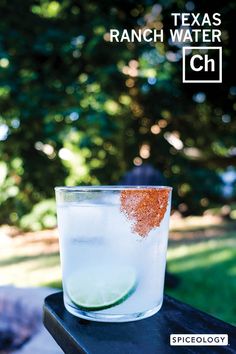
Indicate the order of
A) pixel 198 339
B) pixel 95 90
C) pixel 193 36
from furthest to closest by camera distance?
pixel 95 90, pixel 193 36, pixel 198 339

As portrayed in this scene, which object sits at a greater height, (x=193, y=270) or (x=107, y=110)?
(x=107, y=110)

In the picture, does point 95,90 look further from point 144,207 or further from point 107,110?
point 144,207

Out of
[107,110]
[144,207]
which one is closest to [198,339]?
[144,207]

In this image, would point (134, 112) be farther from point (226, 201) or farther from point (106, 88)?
point (226, 201)

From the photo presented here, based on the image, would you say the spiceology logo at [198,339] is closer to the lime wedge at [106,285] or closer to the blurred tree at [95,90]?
the lime wedge at [106,285]

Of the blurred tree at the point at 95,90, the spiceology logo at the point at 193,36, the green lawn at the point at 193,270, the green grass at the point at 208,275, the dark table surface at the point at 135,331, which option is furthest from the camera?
the green lawn at the point at 193,270

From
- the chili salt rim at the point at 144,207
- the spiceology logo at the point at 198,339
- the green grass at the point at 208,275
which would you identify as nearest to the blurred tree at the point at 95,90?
the green grass at the point at 208,275
